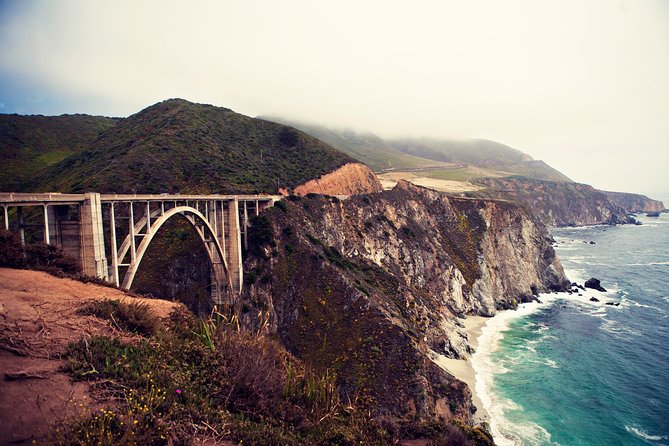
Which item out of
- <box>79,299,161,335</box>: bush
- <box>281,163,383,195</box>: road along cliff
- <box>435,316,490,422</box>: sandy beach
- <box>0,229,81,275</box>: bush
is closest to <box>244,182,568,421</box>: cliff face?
<box>435,316,490,422</box>: sandy beach

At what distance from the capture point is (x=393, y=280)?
53500 millimetres

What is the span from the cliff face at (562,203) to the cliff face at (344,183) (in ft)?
410

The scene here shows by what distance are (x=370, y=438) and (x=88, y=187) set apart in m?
48.9

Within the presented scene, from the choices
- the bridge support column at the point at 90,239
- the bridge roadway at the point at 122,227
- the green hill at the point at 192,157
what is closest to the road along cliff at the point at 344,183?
the green hill at the point at 192,157

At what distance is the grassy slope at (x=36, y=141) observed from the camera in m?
77.1

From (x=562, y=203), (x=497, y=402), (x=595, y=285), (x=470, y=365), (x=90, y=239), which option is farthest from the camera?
(x=562, y=203)

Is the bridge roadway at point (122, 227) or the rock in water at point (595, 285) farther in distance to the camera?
the rock in water at point (595, 285)

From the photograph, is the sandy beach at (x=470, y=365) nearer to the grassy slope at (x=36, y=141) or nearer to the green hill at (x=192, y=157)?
the green hill at (x=192, y=157)

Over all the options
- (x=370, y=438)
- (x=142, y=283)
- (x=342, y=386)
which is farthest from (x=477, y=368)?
(x=142, y=283)

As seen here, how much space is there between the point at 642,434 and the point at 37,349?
45627mm

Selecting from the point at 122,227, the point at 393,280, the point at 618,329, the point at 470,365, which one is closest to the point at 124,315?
the point at 122,227

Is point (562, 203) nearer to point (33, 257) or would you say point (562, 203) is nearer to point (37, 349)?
point (33, 257)

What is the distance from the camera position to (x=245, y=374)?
1062cm

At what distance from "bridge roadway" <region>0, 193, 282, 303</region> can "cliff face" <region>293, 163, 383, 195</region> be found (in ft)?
54.4
